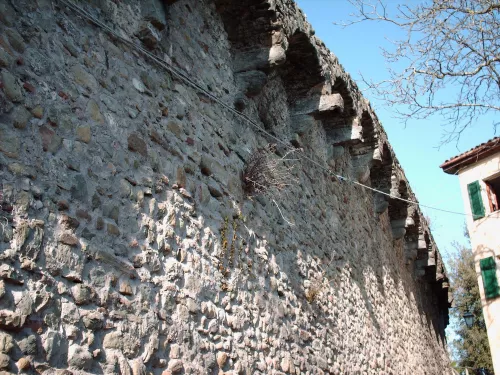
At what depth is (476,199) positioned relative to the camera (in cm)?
1173

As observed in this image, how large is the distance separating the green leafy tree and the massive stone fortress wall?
1049 centimetres

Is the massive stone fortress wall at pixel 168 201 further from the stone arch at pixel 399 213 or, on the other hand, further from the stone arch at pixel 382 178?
the stone arch at pixel 399 213

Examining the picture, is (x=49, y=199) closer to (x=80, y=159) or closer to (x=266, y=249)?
(x=80, y=159)

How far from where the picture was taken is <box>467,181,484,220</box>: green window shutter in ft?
37.9

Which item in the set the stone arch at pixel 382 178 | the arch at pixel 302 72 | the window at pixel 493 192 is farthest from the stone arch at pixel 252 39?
the window at pixel 493 192

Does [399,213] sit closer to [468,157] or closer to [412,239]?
[412,239]

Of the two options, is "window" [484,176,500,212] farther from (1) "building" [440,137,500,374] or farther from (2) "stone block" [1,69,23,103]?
(2) "stone block" [1,69,23,103]

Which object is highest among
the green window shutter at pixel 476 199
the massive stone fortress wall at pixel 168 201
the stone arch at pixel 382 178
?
the green window shutter at pixel 476 199

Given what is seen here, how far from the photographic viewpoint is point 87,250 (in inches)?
115

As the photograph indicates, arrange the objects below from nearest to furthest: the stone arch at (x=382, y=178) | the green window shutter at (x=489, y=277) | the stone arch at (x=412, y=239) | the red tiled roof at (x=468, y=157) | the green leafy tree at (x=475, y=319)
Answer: the stone arch at (x=382, y=178) < the stone arch at (x=412, y=239) < the green window shutter at (x=489, y=277) < the red tiled roof at (x=468, y=157) < the green leafy tree at (x=475, y=319)

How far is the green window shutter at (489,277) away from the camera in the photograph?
11008 millimetres

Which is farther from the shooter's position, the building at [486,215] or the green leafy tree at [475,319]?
the green leafy tree at [475,319]

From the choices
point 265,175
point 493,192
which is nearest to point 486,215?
point 493,192

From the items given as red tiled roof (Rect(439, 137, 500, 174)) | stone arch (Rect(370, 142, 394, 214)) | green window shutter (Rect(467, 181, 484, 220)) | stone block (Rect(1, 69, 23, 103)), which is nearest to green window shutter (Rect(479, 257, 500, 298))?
green window shutter (Rect(467, 181, 484, 220))
